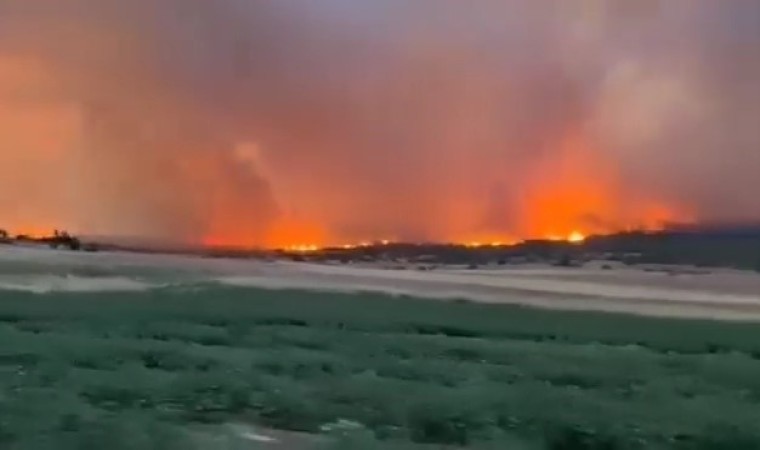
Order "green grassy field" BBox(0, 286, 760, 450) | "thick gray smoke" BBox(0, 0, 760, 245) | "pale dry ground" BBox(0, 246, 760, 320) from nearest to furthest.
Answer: "green grassy field" BBox(0, 286, 760, 450) → "pale dry ground" BBox(0, 246, 760, 320) → "thick gray smoke" BBox(0, 0, 760, 245)

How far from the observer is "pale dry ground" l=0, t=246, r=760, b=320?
1.01 metres

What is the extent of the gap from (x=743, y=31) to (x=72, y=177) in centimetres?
75

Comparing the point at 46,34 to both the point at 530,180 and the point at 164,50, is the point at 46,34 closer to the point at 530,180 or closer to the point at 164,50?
the point at 164,50

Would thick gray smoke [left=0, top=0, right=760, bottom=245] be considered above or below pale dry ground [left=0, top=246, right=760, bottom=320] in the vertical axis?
above

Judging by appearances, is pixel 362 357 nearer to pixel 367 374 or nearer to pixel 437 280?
pixel 367 374

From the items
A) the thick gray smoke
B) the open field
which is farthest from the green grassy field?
the thick gray smoke

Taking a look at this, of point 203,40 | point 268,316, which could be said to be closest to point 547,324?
point 268,316

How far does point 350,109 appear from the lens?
3.74ft

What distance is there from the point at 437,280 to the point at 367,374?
0.38 meters

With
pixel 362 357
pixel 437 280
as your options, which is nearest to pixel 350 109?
pixel 437 280

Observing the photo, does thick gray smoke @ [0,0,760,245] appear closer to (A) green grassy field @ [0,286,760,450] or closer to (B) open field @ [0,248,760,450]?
(B) open field @ [0,248,760,450]

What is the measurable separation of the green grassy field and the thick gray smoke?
19 cm

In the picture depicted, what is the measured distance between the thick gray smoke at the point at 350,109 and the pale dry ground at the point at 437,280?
5 centimetres

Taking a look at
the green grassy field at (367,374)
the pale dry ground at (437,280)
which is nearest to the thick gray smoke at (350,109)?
the pale dry ground at (437,280)
